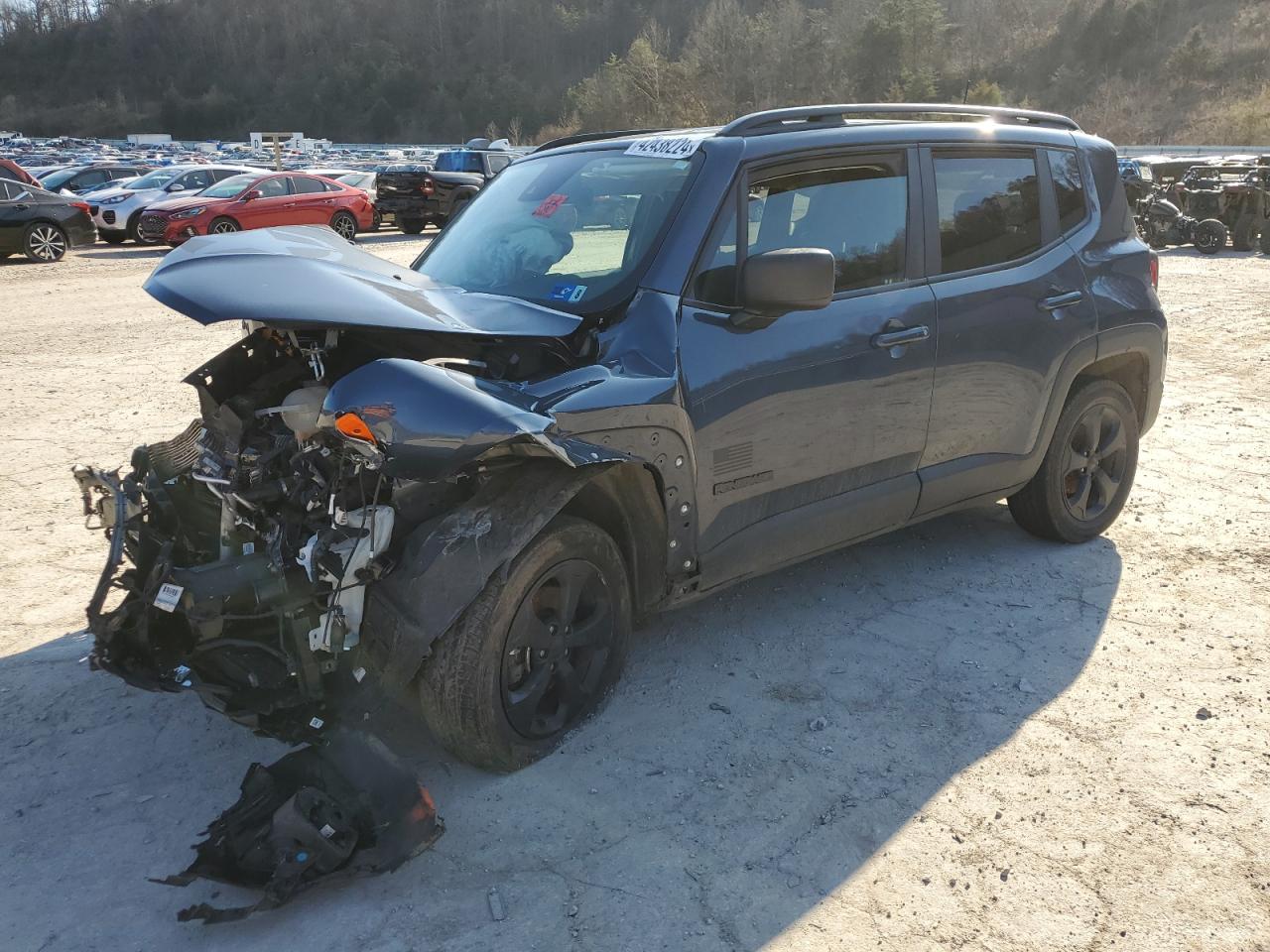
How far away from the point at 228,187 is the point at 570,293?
20.5m

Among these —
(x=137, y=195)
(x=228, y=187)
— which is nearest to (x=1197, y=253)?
(x=228, y=187)

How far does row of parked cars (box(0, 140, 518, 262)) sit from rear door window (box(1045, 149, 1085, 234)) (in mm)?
13242

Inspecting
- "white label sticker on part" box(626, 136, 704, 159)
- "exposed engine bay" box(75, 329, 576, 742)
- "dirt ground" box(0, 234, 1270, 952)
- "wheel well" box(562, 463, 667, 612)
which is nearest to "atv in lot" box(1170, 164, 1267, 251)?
"dirt ground" box(0, 234, 1270, 952)

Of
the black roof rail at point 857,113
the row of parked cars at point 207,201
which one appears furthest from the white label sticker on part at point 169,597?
the row of parked cars at point 207,201

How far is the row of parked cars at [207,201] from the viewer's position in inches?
716

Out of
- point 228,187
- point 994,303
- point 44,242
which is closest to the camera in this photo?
point 994,303

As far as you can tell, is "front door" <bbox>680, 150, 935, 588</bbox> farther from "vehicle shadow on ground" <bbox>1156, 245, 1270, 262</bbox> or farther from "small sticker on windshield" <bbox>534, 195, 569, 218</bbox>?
"vehicle shadow on ground" <bbox>1156, 245, 1270, 262</bbox>

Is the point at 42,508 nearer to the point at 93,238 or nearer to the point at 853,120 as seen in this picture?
the point at 853,120

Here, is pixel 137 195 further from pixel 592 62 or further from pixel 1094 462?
pixel 592 62

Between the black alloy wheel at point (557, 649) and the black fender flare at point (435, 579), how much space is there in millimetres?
222

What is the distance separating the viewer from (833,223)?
3936mm

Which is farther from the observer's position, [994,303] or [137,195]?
[137,195]

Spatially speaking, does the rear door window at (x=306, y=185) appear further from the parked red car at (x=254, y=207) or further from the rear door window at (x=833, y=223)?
the rear door window at (x=833, y=223)

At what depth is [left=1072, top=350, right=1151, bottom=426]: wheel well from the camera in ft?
16.5
